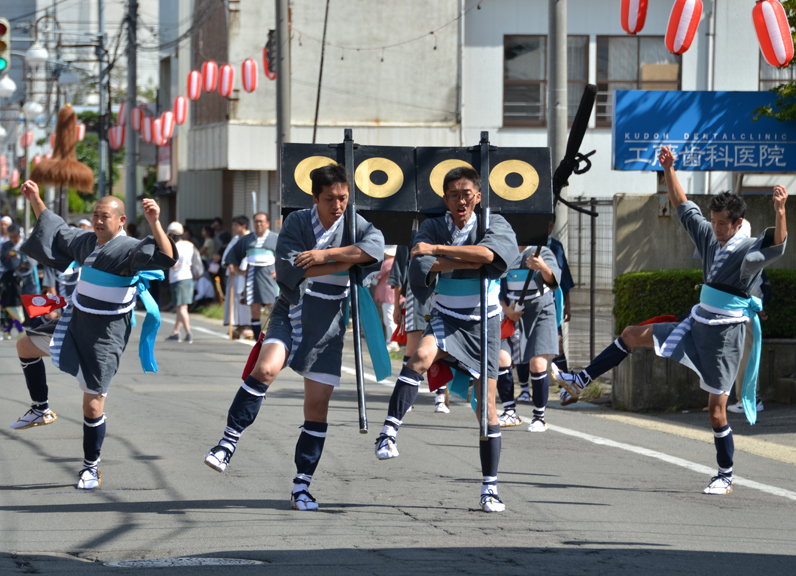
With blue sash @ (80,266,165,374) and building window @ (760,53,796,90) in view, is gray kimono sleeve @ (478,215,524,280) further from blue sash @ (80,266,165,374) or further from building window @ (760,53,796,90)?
building window @ (760,53,796,90)

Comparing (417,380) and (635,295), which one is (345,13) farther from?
(417,380)

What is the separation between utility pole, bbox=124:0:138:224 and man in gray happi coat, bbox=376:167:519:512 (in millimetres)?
21478

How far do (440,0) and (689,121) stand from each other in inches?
532

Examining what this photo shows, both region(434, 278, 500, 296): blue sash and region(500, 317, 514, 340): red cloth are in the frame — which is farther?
region(500, 317, 514, 340): red cloth

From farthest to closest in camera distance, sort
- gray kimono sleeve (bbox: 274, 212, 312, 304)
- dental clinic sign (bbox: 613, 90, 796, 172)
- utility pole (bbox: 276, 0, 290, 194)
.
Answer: utility pole (bbox: 276, 0, 290, 194) < dental clinic sign (bbox: 613, 90, 796, 172) < gray kimono sleeve (bbox: 274, 212, 312, 304)

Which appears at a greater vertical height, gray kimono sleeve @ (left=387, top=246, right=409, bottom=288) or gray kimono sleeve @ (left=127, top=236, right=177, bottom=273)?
gray kimono sleeve @ (left=127, top=236, right=177, bottom=273)

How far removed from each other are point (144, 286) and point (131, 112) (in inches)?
802

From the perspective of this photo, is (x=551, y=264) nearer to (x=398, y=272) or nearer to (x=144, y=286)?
(x=398, y=272)

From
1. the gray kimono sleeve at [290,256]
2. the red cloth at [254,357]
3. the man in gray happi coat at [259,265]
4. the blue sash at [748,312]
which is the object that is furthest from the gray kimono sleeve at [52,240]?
the man in gray happi coat at [259,265]

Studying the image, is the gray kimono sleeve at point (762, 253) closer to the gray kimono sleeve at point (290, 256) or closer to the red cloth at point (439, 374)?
the red cloth at point (439, 374)

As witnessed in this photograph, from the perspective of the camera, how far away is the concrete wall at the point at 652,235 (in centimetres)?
1148

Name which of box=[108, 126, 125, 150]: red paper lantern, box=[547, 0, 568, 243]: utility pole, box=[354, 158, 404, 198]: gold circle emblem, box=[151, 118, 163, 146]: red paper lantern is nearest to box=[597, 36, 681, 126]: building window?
box=[151, 118, 163, 146]: red paper lantern

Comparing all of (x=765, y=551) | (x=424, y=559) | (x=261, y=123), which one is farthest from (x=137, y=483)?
(x=261, y=123)

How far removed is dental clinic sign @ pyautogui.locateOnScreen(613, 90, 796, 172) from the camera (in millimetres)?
11766
